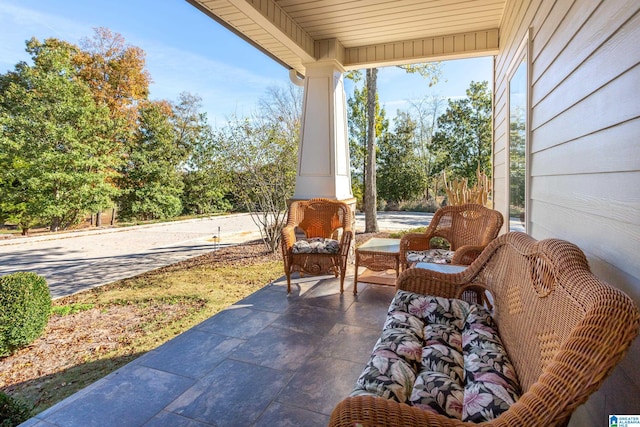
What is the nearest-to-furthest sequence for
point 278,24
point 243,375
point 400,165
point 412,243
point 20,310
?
point 243,375 < point 20,310 < point 412,243 < point 278,24 < point 400,165

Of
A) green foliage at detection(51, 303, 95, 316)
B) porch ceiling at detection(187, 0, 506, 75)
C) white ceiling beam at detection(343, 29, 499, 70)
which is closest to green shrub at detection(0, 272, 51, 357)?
green foliage at detection(51, 303, 95, 316)

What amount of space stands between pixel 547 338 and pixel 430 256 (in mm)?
2006

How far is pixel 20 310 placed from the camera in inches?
108

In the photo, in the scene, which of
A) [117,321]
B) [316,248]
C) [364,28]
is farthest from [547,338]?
[364,28]

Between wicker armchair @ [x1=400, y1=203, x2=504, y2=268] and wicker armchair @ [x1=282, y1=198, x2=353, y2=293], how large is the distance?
23.9 inches

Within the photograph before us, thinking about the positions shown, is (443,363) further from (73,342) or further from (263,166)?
(263,166)

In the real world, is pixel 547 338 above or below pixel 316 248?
above

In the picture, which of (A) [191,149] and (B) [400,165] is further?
(A) [191,149]

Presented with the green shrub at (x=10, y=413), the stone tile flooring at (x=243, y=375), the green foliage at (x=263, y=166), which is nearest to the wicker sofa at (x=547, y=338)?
the stone tile flooring at (x=243, y=375)

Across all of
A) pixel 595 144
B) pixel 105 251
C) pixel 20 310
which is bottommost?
pixel 105 251

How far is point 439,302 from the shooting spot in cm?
175

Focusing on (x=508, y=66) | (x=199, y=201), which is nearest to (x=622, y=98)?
(x=508, y=66)

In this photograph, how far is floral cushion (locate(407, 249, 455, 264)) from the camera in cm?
285

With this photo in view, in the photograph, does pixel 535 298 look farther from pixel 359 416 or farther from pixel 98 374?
pixel 98 374
